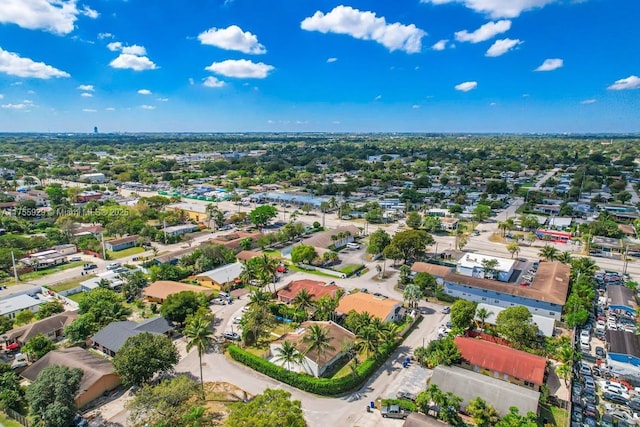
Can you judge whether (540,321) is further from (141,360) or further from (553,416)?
(141,360)

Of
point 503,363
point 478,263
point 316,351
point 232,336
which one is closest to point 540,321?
point 503,363

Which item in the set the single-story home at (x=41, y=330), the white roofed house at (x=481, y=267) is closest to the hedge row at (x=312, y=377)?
the single-story home at (x=41, y=330)

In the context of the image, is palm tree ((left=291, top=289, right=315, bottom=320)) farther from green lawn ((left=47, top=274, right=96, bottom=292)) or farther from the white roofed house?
green lawn ((left=47, top=274, right=96, bottom=292))

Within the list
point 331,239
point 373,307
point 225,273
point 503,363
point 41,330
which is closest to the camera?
point 503,363

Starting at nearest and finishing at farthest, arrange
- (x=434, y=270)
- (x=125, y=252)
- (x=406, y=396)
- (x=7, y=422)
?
(x=7, y=422)
(x=406, y=396)
(x=434, y=270)
(x=125, y=252)

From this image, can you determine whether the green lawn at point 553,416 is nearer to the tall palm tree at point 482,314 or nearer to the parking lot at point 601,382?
the parking lot at point 601,382
